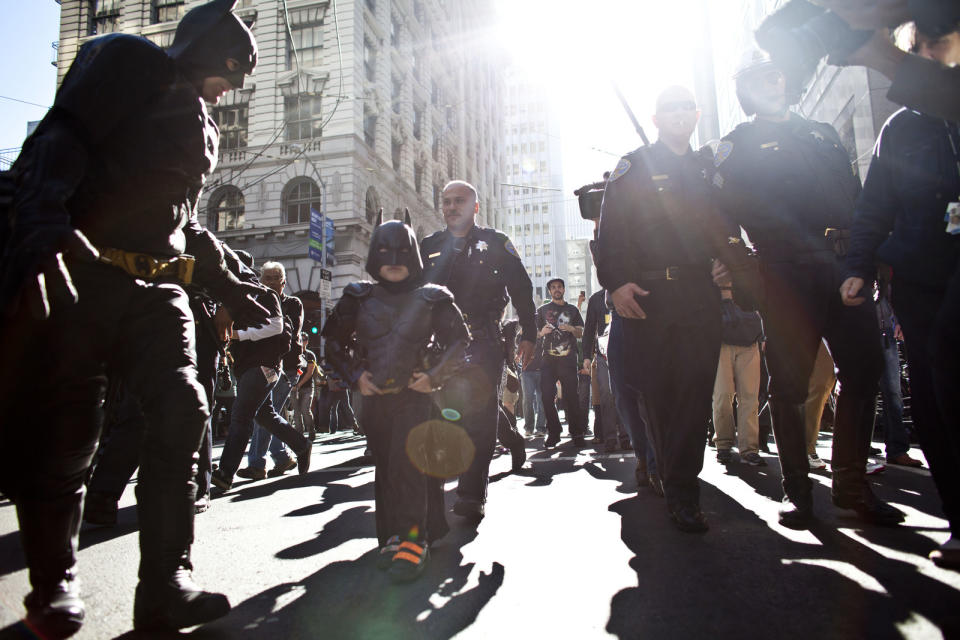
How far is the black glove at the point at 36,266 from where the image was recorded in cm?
160

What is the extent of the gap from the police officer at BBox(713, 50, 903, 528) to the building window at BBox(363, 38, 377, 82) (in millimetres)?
27012

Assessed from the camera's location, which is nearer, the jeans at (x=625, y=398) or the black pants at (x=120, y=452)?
the black pants at (x=120, y=452)

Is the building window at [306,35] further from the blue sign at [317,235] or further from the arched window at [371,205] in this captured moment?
the blue sign at [317,235]

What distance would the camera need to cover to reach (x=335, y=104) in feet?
85.1

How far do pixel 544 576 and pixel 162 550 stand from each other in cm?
129

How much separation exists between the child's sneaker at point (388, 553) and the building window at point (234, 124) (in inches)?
1082

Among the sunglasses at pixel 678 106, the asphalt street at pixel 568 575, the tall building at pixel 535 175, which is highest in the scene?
the tall building at pixel 535 175

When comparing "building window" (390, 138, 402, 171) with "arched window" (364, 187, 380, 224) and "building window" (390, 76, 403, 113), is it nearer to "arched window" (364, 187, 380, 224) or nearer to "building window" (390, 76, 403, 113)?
"building window" (390, 76, 403, 113)

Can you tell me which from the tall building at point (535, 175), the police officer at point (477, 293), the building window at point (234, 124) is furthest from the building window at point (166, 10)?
the tall building at point (535, 175)

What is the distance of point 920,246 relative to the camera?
7.54ft

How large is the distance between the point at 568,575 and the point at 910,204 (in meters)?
1.86

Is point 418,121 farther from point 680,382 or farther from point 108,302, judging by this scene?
point 108,302

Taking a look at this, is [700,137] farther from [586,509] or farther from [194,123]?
[194,123]

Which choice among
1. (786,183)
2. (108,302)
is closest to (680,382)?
(786,183)
